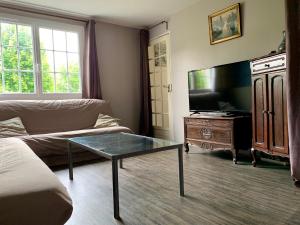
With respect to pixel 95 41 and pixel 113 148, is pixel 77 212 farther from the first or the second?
pixel 95 41

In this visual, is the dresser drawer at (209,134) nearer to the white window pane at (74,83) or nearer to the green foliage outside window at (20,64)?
the white window pane at (74,83)

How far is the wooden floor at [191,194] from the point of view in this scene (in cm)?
167

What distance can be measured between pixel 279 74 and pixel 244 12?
47.6 inches

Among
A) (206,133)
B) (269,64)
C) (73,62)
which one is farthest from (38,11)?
(269,64)

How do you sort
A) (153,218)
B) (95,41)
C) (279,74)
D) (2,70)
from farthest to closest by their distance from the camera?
(95,41) → (2,70) → (279,74) → (153,218)

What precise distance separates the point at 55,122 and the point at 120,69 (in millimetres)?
1720

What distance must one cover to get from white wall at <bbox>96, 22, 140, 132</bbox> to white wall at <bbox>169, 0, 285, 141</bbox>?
3.02 ft

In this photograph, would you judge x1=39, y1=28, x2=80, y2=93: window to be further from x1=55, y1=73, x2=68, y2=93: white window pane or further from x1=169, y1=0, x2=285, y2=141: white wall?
x1=169, y1=0, x2=285, y2=141: white wall

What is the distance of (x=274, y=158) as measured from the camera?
2986 millimetres

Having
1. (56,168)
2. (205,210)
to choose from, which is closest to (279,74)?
(205,210)

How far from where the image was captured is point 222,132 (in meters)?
3.13

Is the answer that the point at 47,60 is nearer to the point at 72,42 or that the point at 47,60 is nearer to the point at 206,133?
the point at 72,42

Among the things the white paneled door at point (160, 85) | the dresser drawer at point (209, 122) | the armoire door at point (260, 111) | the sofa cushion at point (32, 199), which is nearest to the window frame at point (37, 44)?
the white paneled door at point (160, 85)

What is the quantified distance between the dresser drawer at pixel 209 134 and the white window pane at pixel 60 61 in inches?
95.3
